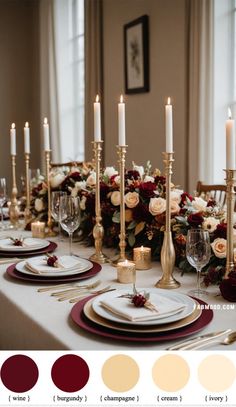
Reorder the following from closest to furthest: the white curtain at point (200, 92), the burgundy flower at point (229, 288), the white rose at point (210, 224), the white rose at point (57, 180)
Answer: the burgundy flower at point (229, 288) → the white rose at point (210, 224) → the white rose at point (57, 180) → the white curtain at point (200, 92)

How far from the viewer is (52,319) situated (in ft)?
3.48

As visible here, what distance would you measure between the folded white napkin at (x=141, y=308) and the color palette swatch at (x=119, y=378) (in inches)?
5.4

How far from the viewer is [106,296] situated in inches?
43.9

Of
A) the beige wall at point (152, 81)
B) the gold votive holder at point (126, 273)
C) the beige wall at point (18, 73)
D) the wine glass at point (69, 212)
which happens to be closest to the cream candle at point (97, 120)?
the wine glass at point (69, 212)

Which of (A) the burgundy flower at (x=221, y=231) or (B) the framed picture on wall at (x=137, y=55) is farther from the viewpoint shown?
(B) the framed picture on wall at (x=137, y=55)

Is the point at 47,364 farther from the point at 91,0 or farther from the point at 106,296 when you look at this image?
the point at 91,0

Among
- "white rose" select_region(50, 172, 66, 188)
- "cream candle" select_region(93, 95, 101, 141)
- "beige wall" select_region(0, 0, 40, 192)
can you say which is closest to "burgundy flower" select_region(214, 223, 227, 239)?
"cream candle" select_region(93, 95, 101, 141)

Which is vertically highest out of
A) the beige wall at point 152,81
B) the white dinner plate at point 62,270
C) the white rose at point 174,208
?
the beige wall at point 152,81

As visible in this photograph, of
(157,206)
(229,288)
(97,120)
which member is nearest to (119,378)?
(229,288)

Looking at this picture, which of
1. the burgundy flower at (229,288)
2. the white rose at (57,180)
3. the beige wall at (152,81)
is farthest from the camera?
the beige wall at (152,81)

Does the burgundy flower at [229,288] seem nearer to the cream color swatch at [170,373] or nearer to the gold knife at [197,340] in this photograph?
the gold knife at [197,340]

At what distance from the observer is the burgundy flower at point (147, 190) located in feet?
5.24

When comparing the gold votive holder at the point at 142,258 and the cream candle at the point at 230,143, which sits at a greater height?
the cream candle at the point at 230,143

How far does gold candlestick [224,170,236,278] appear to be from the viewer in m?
1.15
